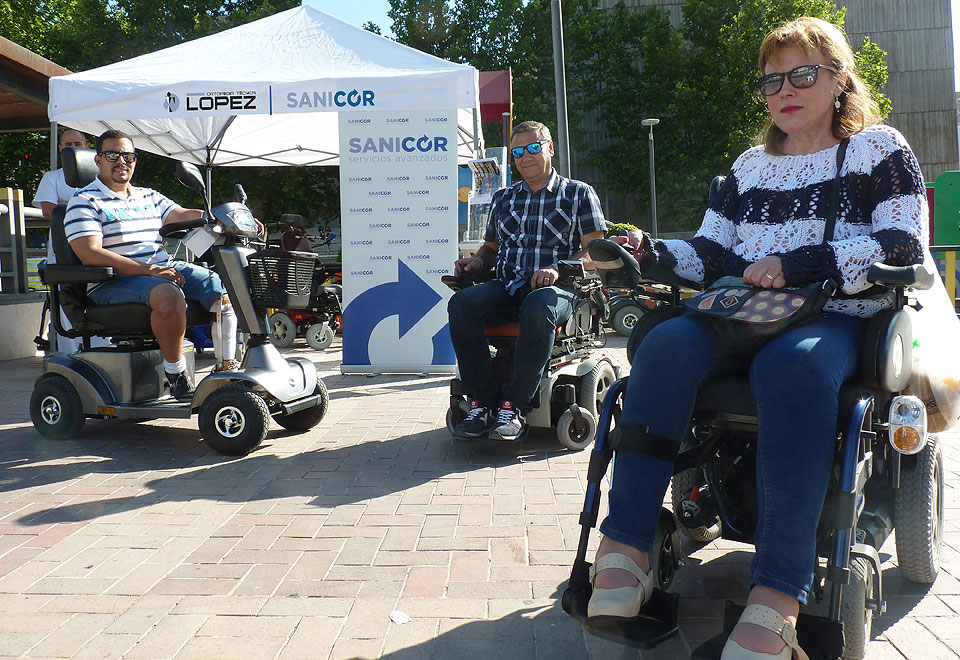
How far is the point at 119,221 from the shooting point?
15.4ft

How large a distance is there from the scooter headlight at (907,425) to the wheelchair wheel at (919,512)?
0.47 m

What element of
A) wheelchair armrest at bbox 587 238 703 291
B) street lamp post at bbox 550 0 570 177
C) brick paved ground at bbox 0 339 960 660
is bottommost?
brick paved ground at bbox 0 339 960 660

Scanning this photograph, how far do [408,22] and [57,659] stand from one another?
101 feet

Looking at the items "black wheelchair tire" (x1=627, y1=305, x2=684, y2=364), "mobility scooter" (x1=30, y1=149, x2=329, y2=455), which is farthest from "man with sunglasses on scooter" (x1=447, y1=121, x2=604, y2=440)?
"black wheelchair tire" (x1=627, y1=305, x2=684, y2=364)

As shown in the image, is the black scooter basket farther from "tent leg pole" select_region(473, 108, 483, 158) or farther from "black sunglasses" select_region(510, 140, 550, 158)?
"tent leg pole" select_region(473, 108, 483, 158)

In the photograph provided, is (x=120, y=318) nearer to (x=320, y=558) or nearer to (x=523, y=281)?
(x=523, y=281)

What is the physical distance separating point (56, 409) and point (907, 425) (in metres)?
4.45

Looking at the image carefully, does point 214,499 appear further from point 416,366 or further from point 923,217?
point 416,366

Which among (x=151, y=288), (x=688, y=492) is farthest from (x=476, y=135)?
(x=688, y=492)

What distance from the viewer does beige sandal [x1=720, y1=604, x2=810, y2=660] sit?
1706mm

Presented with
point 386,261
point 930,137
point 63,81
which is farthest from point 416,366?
point 930,137

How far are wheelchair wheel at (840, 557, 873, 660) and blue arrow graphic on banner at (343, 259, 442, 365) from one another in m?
5.77

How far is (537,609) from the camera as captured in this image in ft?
7.95

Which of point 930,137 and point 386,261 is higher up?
point 930,137
